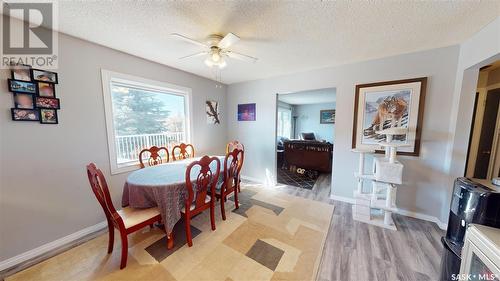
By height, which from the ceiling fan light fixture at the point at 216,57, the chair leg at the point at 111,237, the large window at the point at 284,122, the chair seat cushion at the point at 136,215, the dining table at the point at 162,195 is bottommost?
the chair leg at the point at 111,237

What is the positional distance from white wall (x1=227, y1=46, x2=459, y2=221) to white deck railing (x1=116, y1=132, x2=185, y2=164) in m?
1.93

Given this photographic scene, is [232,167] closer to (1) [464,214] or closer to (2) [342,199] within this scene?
(2) [342,199]

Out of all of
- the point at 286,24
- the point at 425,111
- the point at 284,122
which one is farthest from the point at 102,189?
the point at 284,122

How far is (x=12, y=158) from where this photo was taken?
1.51 m

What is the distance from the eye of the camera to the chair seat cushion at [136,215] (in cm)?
150

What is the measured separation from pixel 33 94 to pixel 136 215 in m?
1.53

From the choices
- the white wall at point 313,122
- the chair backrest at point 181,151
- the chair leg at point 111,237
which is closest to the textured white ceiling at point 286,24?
→ the chair backrest at point 181,151

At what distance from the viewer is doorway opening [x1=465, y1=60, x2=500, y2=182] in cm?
242

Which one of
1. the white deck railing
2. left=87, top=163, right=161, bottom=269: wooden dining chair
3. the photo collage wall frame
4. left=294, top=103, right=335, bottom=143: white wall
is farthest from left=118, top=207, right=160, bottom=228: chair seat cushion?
left=294, top=103, right=335, bottom=143: white wall

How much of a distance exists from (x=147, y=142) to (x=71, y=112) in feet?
3.30

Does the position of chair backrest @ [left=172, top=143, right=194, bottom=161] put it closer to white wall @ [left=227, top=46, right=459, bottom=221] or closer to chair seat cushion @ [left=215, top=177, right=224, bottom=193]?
chair seat cushion @ [left=215, top=177, right=224, bottom=193]

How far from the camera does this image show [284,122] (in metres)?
7.12

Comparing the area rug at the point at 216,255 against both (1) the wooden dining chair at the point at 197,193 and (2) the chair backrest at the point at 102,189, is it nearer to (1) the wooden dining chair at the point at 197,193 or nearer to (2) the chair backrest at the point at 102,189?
(1) the wooden dining chair at the point at 197,193

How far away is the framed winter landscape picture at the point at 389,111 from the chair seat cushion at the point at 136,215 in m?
2.88
